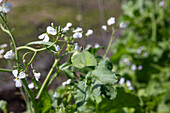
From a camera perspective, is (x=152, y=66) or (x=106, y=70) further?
(x=152, y=66)

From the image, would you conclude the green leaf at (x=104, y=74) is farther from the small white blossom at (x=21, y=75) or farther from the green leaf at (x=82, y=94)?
the small white blossom at (x=21, y=75)

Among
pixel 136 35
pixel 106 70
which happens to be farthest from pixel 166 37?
pixel 106 70

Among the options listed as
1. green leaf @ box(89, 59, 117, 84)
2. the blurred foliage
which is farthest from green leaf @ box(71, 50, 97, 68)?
the blurred foliage

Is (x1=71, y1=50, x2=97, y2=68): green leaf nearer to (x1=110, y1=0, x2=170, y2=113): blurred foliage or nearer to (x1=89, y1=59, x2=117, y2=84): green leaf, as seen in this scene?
(x1=89, y1=59, x2=117, y2=84): green leaf

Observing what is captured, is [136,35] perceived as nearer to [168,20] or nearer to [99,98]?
[168,20]

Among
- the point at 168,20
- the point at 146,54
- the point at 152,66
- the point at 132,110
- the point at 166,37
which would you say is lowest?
the point at 132,110

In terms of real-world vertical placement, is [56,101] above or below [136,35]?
below
